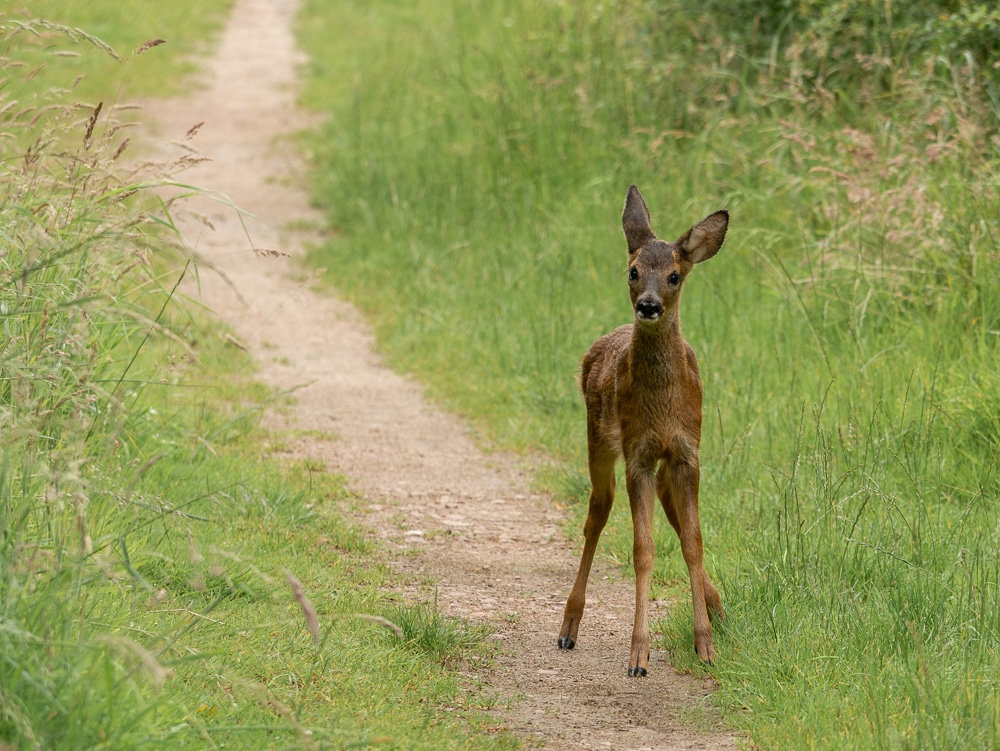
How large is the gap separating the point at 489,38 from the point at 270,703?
1273cm

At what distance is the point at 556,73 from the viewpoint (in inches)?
508

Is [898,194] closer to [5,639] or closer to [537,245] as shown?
[537,245]

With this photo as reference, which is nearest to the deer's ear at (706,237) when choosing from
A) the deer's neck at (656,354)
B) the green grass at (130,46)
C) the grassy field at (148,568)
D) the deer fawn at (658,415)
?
the deer fawn at (658,415)

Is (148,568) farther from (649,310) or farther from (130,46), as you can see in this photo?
(130,46)

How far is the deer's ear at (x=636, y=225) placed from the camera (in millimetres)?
5660

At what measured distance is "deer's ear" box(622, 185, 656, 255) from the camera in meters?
5.66

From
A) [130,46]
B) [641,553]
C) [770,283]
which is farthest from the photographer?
[130,46]

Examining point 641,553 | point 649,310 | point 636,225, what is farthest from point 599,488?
point 636,225

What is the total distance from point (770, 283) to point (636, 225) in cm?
350

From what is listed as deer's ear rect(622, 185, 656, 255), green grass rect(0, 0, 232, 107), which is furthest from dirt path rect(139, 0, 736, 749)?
deer's ear rect(622, 185, 656, 255)

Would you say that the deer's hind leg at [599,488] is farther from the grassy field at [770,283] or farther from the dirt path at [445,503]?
the grassy field at [770,283]

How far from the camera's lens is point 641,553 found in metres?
Answer: 5.31

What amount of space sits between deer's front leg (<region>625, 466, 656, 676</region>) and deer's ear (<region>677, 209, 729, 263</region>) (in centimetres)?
98

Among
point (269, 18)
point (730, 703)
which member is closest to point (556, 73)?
point (730, 703)
